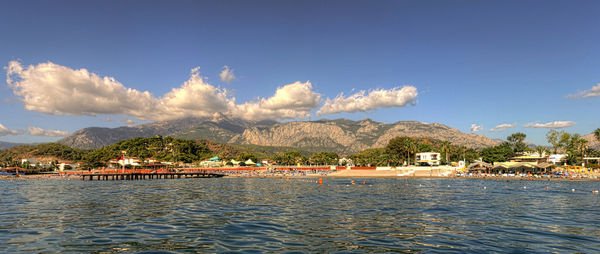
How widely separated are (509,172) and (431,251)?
100 meters

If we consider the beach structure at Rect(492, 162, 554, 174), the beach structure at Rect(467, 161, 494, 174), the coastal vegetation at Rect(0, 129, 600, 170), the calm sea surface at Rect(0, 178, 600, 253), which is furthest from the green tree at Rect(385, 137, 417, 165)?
the calm sea surface at Rect(0, 178, 600, 253)

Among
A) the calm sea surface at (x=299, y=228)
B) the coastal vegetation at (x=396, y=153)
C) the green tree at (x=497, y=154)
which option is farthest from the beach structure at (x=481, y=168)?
the calm sea surface at (x=299, y=228)

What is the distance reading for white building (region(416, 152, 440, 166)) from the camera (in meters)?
144

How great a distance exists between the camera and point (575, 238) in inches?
832

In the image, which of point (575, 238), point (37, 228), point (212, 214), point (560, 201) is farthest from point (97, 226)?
point (560, 201)

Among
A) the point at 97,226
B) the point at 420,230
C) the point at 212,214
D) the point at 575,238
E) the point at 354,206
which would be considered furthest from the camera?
the point at 354,206

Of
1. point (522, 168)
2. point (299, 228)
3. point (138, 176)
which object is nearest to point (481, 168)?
point (522, 168)

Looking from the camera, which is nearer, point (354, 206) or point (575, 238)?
point (575, 238)

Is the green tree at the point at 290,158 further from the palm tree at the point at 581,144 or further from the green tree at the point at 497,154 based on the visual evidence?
the palm tree at the point at 581,144

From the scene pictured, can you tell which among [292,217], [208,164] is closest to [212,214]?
[292,217]

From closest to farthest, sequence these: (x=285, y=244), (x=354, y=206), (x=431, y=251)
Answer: (x=431, y=251), (x=285, y=244), (x=354, y=206)

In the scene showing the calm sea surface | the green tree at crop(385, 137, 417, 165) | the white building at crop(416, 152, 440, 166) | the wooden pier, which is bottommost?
the wooden pier

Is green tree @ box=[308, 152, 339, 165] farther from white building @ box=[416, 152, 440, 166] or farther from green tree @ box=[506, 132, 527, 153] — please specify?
green tree @ box=[506, 132, 527, 153]

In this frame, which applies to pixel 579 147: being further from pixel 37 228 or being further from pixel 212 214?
pixel 37 228
